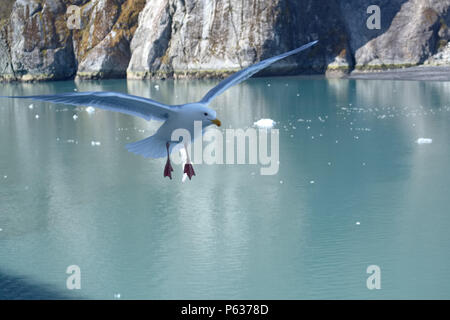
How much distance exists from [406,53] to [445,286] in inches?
1803

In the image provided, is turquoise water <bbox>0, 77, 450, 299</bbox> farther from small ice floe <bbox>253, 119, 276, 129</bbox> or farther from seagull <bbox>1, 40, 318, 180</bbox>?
seagull <bbox>1, 40, 318, 180</bbox>

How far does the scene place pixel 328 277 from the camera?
35.4ft

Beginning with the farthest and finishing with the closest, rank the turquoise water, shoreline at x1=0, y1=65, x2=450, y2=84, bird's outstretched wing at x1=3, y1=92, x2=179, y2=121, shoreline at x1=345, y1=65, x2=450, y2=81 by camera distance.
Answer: shoreline at x1=0, y1=65, x2=450, y2=84 < shoreline at x1=345, y1=65, x2=450, y2=81 < the turquoise water < bird's outstretched wing at x1=3, y1=92, x2=179, y2=121

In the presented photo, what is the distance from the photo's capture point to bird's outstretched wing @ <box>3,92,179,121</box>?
280 inches

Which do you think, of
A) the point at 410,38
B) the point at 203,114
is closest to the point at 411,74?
the point at 410,38

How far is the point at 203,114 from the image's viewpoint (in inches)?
293

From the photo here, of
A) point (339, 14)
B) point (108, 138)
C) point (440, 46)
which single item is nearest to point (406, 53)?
point (440, 46)

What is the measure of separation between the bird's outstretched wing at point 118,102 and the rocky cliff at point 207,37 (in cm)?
4793

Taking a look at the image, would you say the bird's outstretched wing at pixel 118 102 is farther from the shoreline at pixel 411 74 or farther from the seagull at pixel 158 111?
the shoreline at pixel 411 74

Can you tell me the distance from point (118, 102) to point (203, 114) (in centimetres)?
121

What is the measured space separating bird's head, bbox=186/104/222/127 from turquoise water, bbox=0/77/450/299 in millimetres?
3839

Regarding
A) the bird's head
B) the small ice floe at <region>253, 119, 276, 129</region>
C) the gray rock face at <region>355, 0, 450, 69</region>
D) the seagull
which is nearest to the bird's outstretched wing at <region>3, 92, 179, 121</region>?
the seagull

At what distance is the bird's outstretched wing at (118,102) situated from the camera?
23.4 feet

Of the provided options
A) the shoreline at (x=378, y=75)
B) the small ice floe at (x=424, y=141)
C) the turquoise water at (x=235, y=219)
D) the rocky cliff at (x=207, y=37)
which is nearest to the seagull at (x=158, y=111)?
the turquoise water at (x=235, y=219)
